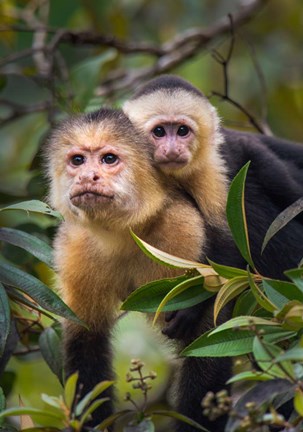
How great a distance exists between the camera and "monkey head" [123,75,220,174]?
369 centimetres

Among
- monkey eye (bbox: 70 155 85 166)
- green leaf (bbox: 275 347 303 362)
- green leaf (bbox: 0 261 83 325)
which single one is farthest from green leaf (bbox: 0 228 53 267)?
green leaf (bbox: 275 347 303 362)

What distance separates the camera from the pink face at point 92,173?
125 inches

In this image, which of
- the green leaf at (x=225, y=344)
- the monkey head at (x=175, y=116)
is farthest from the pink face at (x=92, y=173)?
the green leaf at (x=225, y=344)

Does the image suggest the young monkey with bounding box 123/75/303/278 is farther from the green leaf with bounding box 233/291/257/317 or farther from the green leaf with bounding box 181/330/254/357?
the green leaf with bounding box 181/330/254/357

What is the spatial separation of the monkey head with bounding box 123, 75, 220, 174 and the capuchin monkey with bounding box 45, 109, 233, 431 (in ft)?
0.67

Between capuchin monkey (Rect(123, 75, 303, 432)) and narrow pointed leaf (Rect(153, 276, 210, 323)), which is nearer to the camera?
narrow pointed leaf (Rect(153, 276, 210, 323))

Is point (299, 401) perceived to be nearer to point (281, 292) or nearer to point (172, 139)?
point (281, 292)

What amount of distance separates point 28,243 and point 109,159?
0.44m

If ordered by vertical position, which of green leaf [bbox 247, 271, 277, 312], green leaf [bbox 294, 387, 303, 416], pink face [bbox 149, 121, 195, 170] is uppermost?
pink face [bbox 149, 121, 195, 170]

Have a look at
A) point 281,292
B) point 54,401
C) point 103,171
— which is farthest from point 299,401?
point 103,171

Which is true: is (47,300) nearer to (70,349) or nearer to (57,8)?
(70,349)

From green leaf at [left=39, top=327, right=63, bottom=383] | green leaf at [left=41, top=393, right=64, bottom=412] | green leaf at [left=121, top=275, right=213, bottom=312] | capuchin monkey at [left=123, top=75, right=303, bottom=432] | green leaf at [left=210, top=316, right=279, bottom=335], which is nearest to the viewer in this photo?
green leaf at [left=41, top=393, right=64, bottom=412]

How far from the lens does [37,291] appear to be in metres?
2.99

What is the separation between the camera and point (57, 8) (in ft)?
18.3
